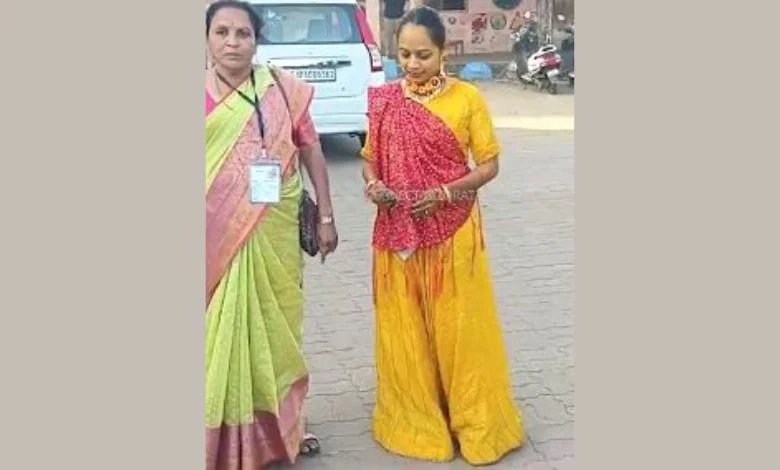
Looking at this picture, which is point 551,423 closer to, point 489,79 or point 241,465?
point 241,465

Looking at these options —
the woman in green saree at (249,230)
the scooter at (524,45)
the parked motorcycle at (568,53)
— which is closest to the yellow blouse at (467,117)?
the woman in green saree at (249,230)

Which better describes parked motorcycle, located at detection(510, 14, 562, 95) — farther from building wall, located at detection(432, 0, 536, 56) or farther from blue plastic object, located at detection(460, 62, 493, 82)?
building wall, located at detection(432, 0, 536, 56)

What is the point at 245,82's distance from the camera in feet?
10.6

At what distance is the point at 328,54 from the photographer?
30.9 feet

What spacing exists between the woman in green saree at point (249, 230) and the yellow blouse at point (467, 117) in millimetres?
439

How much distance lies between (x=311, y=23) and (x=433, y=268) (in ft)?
21.5

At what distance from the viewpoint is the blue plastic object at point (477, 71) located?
17.6 meters

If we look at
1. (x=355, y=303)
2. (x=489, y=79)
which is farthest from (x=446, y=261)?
(x=489, y=79)

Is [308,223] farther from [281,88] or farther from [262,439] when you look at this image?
[262,439]

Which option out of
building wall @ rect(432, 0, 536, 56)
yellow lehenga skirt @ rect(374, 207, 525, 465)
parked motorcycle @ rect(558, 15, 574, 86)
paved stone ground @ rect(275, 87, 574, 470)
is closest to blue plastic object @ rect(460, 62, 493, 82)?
building wall @ rect(432, 0, 536, 56)

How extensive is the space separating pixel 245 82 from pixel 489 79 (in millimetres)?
14778

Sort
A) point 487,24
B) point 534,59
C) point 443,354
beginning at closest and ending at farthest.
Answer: point 443,354, point 534,59, point 487,24

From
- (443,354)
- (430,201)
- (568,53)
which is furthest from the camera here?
(568,53)

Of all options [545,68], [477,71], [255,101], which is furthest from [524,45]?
[255,101]
